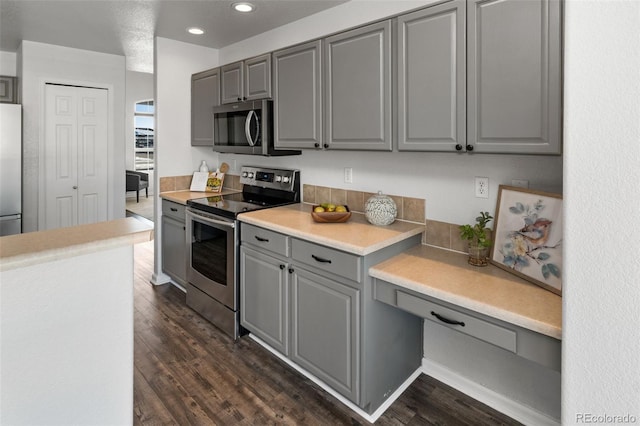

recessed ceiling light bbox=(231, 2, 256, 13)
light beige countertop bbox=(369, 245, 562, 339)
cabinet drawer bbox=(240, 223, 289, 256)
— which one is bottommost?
light beige countertop bbox=(369, 245, 562, 339)

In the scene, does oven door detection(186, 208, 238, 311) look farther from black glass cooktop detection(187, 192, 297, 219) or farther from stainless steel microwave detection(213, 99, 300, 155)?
stainless steel microwave detection(213, 99, 300, 155)

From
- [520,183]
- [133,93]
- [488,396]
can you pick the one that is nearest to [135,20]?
[520,183]

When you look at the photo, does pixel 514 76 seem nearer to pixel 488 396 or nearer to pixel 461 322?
pixel 461 322

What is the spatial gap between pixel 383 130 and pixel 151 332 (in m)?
2.23

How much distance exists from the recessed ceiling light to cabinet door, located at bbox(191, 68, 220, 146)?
0.66m

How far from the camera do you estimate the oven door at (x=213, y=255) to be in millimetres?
2715

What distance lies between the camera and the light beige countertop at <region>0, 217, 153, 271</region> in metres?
1.05

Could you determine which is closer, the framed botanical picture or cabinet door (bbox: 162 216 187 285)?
the framed botanical picture

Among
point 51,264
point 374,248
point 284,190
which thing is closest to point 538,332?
point 374,248

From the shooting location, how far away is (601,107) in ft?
3.38

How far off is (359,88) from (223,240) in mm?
1415

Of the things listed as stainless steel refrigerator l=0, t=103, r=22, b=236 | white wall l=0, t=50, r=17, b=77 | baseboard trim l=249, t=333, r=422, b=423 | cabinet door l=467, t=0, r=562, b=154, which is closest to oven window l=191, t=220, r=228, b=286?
Result: baseboard trim l=249, t=333, r=422, b=423

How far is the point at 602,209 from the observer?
1.04 m

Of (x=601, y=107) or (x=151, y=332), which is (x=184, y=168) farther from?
(x=601, y=107)
